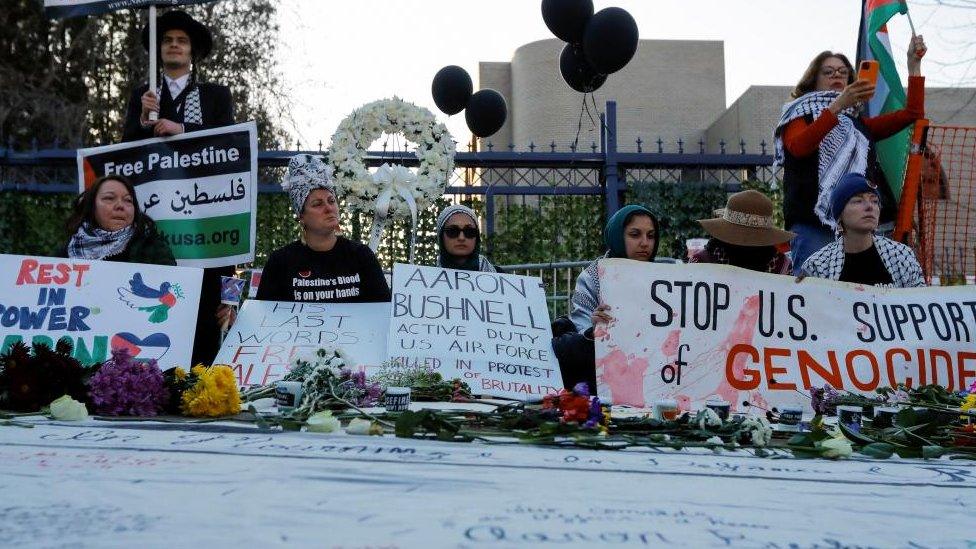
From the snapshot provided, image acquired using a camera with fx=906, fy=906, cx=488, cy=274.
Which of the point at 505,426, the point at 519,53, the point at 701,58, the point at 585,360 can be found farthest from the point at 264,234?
the point at 701,58

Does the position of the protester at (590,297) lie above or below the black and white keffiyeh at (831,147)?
Result: below

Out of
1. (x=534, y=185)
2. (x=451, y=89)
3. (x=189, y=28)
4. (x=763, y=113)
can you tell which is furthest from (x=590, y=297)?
(x=763, y=113)

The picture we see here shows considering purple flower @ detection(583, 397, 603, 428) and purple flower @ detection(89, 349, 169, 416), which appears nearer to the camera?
purple flower @ detection(583, 397, 603, 428)

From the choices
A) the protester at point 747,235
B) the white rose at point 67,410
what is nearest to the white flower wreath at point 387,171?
the protester at point 747,235

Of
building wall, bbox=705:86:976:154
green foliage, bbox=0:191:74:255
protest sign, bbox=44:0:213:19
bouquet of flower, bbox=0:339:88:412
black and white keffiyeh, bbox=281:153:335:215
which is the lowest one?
bouquet of flower, bbox=0:339:88:412

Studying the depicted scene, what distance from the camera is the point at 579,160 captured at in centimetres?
987

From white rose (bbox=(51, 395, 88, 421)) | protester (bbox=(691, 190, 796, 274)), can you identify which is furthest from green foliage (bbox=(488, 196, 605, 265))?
white rose (bbox=(51, 395, 88, 421))

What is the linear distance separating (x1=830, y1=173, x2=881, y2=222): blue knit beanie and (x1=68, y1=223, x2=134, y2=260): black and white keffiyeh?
3.92 m

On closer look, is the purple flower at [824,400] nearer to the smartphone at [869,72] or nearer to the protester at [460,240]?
the smartphone at [869,72]

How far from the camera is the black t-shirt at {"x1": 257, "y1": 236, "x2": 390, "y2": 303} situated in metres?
5.06

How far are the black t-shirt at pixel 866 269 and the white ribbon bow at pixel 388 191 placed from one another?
2.88 m

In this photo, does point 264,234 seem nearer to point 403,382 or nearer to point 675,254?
point 675,254

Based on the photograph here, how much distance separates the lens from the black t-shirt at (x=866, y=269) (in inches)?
195

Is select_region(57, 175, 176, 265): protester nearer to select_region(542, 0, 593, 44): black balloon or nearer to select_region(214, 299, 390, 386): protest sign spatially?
select_region(214, 299, 390, 386): protest sign
